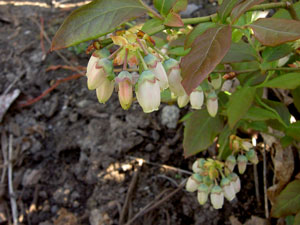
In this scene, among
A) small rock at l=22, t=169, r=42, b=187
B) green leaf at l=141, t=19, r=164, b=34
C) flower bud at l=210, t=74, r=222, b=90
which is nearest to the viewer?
green leaf at l=141, t=19, r=164, b=34

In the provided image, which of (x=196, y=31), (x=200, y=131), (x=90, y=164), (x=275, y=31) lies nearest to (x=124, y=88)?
(x=196, y=31)

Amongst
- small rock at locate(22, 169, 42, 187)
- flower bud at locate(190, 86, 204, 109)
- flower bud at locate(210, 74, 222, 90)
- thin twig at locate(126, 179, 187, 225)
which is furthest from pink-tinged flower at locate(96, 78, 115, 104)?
small rock at locate(22, 169, 42, 187)

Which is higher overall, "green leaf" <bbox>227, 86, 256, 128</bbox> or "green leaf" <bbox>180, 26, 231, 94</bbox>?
"green leaf" <bbox>180, 26, 231, 94</bbox>

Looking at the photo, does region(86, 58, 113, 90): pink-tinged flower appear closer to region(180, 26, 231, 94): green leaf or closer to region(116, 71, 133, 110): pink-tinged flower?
region(116, 71, 133, 110): pink-tinged flower

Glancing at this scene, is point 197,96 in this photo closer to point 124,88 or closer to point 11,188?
point 124,88

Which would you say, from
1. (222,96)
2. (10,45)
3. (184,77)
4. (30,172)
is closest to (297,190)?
(222,96)

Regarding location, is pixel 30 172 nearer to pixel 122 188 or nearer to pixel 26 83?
pixel 122 188

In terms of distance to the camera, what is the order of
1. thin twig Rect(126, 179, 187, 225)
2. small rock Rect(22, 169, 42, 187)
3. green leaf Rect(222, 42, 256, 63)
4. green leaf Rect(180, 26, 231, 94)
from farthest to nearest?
small rock Rect(22, 169, 42, 187) → thin twig Rect(126, 179, 187, 225) → green leaf Rect(222, 42, 256, 63) → green leaf Rect(180, 26, 231, 94)
